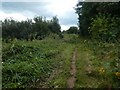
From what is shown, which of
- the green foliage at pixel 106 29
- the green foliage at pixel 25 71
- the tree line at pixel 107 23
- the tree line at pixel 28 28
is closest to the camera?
the green foliage at pixel 25 71

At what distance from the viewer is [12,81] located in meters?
7.91

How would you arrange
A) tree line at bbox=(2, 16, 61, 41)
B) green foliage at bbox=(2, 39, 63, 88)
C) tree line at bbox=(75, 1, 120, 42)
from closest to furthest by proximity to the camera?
green foliage at bbox=(2, 39, 63, 88)
tree line at bbox=(75, 1, 120, 42)
tree line at bbox=(2, 16, 61, 41)

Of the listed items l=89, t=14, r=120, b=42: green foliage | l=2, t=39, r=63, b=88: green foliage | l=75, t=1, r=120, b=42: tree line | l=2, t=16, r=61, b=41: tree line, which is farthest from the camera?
l=2, t=16, r=61, b=41: tree line

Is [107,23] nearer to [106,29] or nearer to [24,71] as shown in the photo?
[106,29]

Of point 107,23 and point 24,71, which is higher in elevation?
point 107,23

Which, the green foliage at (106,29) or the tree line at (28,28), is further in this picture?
the tree line at (28,28)

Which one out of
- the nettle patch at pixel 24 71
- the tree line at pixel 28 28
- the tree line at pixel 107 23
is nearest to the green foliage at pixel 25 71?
the nettle patch at pixel 24 71

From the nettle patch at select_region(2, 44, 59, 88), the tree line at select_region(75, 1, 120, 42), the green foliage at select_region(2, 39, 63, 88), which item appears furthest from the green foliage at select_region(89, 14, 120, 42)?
the nettle patch at select_region(2, 44, 59, 88)

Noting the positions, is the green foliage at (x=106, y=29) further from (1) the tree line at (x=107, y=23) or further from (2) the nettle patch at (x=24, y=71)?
(2) the nettle patch at (x=24, y=71)

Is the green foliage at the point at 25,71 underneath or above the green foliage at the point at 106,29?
underneath

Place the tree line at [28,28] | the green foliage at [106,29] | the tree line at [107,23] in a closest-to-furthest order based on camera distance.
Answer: the green foliage at [106,29], the tree line at [107,23], the tree line at [28,28]

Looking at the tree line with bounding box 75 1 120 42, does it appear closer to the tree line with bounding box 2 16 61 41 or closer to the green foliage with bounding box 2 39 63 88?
the green foliage with bounding box 2 39 63 88

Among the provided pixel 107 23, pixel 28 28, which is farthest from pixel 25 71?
pixel 28 28

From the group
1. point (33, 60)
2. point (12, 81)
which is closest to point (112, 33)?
point (33, 60)
